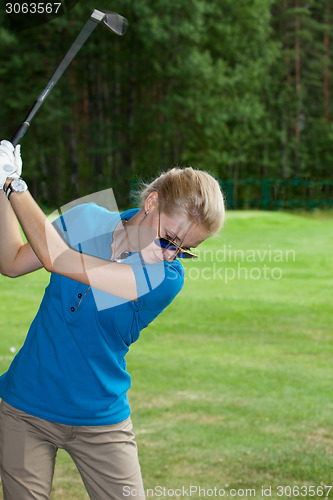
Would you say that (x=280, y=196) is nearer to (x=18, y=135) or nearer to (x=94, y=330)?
(x=18, y=135)

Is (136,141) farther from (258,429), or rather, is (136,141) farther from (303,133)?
(258,429)

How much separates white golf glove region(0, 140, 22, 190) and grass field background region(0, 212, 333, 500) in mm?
2196

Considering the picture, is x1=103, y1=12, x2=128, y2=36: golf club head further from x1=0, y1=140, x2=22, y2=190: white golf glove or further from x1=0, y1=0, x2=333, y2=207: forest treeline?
x1=0, y1=0, x2=333, y2=207: forest treeline

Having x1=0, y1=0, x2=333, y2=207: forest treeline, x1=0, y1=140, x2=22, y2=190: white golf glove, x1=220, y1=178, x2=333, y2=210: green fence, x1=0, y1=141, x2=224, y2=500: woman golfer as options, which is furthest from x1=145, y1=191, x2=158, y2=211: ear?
x1=0, y1=0, x2=333, y2=207: forest treeline

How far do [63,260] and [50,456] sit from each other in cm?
63

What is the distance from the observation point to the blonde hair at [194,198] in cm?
169

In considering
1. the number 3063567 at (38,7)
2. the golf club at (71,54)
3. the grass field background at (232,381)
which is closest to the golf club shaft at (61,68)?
the golf club at (71,54)

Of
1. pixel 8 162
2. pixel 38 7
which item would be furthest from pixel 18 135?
pixel 38 7

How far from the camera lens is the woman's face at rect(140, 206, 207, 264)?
1.73m

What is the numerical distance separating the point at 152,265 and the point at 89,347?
0.28 meters

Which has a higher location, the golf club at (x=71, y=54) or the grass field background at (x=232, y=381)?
the golf club at (x=71, y=54)

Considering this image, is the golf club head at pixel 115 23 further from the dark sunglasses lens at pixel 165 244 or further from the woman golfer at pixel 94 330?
the dark sunglasses lens at pixel 165 244

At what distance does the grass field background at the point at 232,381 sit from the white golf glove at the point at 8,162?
2196 millimetres

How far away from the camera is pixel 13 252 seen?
1896 mm
